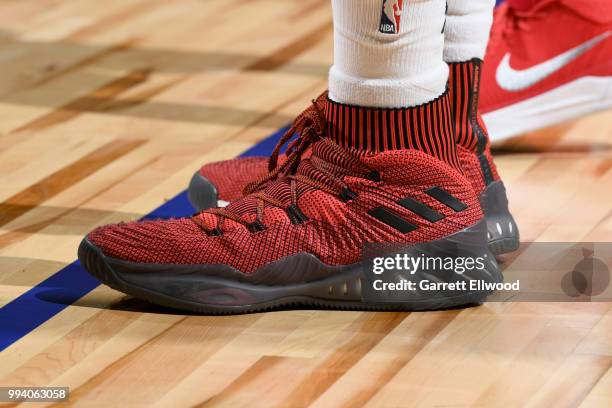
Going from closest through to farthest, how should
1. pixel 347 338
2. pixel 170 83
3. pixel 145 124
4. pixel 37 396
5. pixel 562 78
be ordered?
pixel 37 396
pixel 347 338
pixel 562 78
pixel 145 124
pixel 170 83

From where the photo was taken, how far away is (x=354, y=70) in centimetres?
127

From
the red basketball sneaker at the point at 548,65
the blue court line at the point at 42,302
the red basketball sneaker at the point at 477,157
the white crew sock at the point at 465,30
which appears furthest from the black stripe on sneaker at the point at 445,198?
the red basketball sneaker at the point at 548,65

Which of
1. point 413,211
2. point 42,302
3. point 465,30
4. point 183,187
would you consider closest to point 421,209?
point 413,211

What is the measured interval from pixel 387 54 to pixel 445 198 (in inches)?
6.7

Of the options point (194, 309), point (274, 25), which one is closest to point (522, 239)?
point (194, 309)

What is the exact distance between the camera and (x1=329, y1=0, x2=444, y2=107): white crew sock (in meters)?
1.23

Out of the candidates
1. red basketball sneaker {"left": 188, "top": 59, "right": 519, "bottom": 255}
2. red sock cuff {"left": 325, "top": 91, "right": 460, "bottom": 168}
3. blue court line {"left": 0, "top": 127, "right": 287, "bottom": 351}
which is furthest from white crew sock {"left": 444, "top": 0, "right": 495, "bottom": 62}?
blue court line {"left": 0, "top": 127, "right": 287, "bottom": 351}

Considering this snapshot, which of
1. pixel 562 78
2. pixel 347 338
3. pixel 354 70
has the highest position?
pixel 354 70

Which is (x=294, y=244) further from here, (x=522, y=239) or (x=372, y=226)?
(x=522, y=239)

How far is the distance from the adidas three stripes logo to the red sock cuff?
1.7 inches

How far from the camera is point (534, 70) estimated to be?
1829 millimetres

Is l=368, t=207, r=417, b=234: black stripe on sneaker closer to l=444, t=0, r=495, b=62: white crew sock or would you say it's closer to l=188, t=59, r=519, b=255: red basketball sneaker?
l=188, t=59, r=519, b=255: red basketball sneaker

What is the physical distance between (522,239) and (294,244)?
359 mm

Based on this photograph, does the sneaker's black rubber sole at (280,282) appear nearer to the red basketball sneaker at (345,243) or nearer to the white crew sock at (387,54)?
the red basketball sneaker at (345,243)
